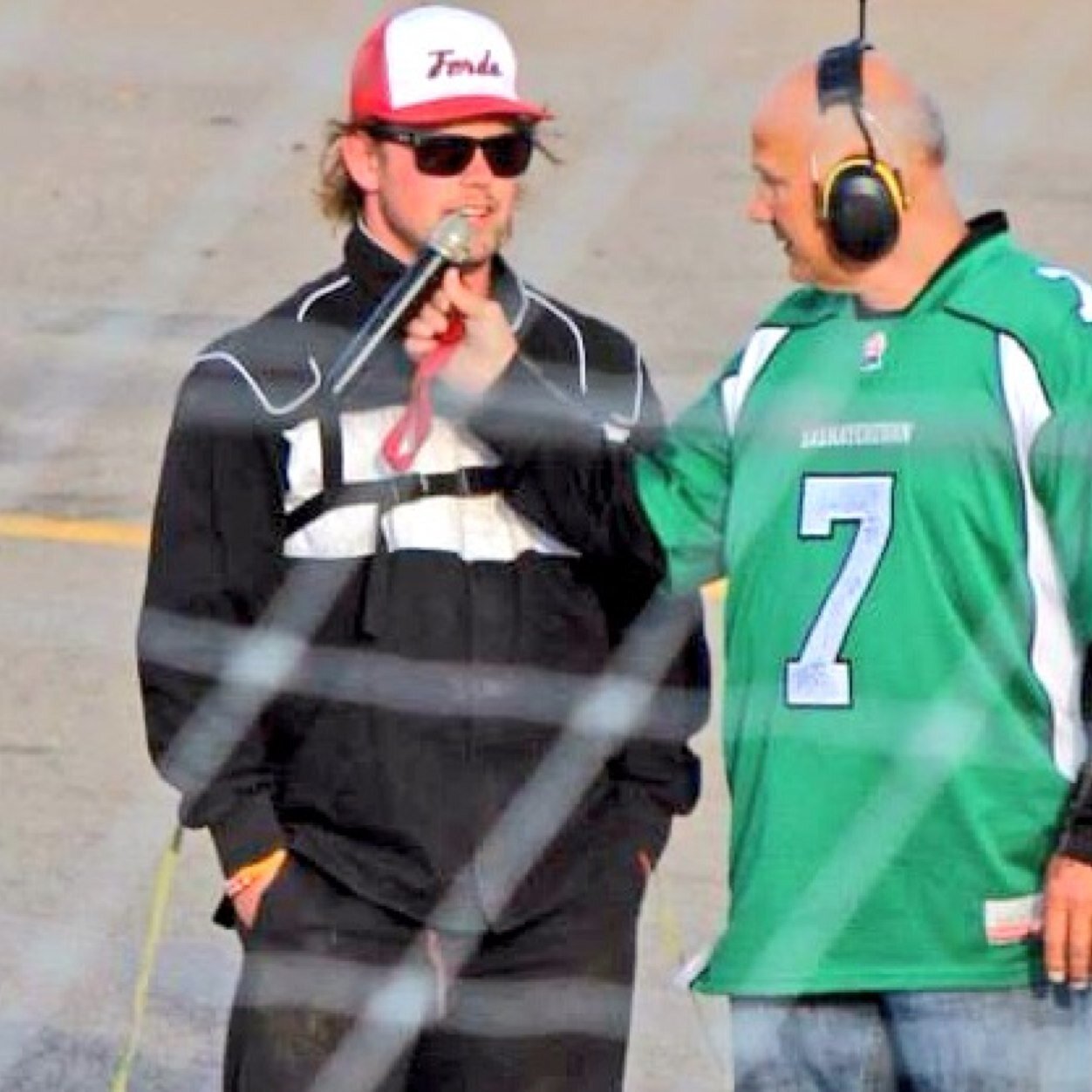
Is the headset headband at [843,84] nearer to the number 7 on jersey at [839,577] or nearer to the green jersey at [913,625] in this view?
the green jersey at [913,625]

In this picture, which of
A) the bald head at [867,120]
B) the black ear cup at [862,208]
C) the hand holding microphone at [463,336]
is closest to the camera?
the black ear cup at [862,208]

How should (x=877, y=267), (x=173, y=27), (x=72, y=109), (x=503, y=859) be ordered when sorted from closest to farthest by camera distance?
(x=877, y=267) < (x=503, y=859) < (x=173, y=27) < (x=72, y=109)

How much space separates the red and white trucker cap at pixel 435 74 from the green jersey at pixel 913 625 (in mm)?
460

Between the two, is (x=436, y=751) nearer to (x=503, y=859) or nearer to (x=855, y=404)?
(x=503, y=859)

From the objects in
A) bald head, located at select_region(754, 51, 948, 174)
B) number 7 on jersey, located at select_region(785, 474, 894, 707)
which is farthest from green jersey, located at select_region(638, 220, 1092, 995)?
bald head, located at select_region(754, 51, 948, 174)

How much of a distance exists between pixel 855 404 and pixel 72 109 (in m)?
5.06

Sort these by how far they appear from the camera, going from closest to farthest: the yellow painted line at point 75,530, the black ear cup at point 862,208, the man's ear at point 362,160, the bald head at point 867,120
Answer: the black ear cup at point 862,208, the bald head at point 867,120, the man's ear at point 362,160, the yellow painted line at point 75,530

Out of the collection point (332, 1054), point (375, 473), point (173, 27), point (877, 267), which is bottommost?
point (173, 27)

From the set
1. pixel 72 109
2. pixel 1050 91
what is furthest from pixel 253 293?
pixel 1050 91

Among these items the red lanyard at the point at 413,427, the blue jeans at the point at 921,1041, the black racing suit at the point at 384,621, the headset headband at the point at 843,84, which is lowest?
the blue jeans at the point at 921,1041

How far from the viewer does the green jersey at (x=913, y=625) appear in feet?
12.6

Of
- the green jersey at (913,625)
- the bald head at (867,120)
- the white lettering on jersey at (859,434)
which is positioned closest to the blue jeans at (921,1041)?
the green jersey at (913,625)

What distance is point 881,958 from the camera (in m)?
3.94

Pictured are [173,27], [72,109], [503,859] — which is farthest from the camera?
[72,109]
